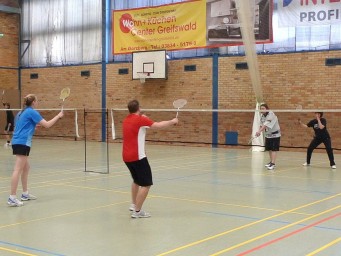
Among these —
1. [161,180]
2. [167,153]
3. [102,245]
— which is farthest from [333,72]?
[102,245]

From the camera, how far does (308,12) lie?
62.4 feet

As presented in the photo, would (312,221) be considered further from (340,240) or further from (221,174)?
(221,174)

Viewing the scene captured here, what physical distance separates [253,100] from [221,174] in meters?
8.92

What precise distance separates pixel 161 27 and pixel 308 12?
22.3 ft

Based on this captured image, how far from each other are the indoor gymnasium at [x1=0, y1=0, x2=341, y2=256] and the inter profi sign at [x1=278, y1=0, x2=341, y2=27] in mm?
47

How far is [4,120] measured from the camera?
2783cm

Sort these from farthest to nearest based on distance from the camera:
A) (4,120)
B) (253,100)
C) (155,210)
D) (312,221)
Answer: (4,120) → (253,100) → (155,210) → (312,221)

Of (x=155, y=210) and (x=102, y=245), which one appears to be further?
(x=155, y=210)

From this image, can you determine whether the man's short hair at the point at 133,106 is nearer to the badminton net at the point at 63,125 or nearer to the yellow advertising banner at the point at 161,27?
the yellow advertising banner at the point at 161,27

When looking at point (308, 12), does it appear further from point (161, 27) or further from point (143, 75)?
point (143, 75)

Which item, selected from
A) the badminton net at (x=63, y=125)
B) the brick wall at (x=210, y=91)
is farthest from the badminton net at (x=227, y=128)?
the badminton net at (x=63, y=125)

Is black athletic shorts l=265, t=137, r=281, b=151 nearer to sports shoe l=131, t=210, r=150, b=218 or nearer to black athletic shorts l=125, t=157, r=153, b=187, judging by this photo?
sports shoe l=131, t=210, r=150, b=218

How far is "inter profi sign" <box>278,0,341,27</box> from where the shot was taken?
728 inches

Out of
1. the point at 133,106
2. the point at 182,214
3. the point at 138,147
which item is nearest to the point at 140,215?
the point at 182,214
